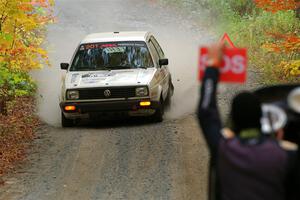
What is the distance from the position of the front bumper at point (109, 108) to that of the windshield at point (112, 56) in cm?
102

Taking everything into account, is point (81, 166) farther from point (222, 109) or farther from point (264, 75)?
point (264, 75)

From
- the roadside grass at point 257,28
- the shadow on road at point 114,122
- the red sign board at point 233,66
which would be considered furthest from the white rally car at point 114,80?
the red sign board at point 233,66

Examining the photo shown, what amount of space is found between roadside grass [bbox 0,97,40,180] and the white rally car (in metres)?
0.93

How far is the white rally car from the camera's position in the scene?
11875 mm

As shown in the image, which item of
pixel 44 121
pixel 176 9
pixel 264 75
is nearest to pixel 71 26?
pixel 176 9

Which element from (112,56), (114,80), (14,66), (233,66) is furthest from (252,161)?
(14,66)

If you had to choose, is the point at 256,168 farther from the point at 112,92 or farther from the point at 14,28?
the point at 14,28

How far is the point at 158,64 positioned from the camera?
42.4ft

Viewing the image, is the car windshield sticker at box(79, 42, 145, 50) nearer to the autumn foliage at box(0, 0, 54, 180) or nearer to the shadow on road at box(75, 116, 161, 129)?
the autumn foliage at box(0, 0, 54, 180)

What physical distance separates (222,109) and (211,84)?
34.1 ft

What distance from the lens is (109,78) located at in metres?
12.1

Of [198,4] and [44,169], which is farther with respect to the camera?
[198,4]

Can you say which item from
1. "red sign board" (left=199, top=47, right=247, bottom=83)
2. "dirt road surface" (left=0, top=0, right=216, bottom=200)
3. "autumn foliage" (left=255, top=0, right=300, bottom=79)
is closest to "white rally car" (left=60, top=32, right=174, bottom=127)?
"dirt road surface" (left=0, top=0, right=216, bottom=200)

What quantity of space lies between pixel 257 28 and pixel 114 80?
1143 cm
